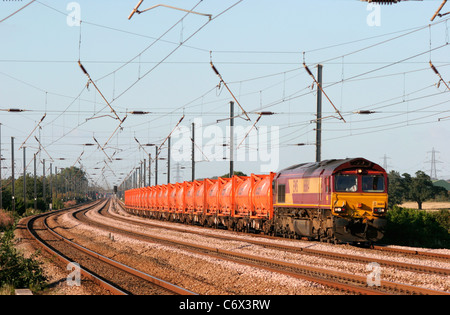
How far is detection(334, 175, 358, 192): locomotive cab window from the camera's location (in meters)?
25.3

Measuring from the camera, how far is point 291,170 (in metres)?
31.3

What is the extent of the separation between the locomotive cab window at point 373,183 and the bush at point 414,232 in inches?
246

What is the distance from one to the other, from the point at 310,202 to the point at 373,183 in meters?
3.46

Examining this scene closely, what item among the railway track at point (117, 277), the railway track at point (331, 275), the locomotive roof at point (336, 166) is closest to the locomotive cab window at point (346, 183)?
the locomotive roof at point (336, 166)

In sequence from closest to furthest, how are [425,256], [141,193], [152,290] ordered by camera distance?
Result: [152,290] → [425,256] → [141,193]

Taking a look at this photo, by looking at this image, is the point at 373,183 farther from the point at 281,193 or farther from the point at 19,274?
the point at 19,274

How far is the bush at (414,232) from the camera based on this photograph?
31.8 m

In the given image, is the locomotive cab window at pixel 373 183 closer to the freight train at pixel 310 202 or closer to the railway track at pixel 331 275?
the freight train at pixel 310 202

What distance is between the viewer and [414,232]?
32.3 metres
